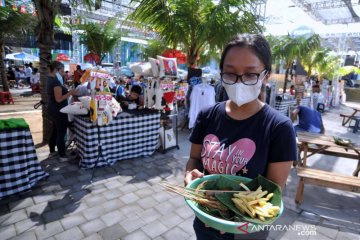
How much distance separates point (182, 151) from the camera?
5398 mm

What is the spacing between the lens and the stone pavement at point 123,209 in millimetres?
2697

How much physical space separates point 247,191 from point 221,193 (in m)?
0.12

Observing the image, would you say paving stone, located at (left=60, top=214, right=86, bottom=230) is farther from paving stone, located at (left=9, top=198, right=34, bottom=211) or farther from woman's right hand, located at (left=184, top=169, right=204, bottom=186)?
A: woman's right hand, located at (left=184, top=169, right=204, bottom=186)

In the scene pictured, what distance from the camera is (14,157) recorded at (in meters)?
3.22

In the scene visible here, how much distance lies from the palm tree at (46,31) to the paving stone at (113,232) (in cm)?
327

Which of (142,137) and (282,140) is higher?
(282,140)

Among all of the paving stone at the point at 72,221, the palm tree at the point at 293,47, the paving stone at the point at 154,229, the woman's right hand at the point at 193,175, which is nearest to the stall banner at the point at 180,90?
the paving stone at the point at 154,229

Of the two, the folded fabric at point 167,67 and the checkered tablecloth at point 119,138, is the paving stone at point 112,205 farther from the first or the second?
the folded fabric at point 167,67

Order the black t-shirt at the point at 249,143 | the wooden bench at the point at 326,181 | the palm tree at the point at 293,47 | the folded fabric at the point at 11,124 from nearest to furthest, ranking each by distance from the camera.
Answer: the black t-shirt at the point at 249,143, the folded fabric at the point at 11,124, the wooden bench at the point at 326,181, the palm tree at the point at 293,47

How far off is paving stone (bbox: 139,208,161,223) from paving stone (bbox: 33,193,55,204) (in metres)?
1.30

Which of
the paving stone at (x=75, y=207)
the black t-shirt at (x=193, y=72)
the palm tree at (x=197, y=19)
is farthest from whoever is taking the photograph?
the black t-shirt at (x=193, y=72)

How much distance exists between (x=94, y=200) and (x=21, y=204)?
891 millimetres

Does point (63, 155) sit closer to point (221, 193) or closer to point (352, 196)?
point (221, 193)

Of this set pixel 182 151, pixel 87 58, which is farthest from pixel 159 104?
pixel 87 58
